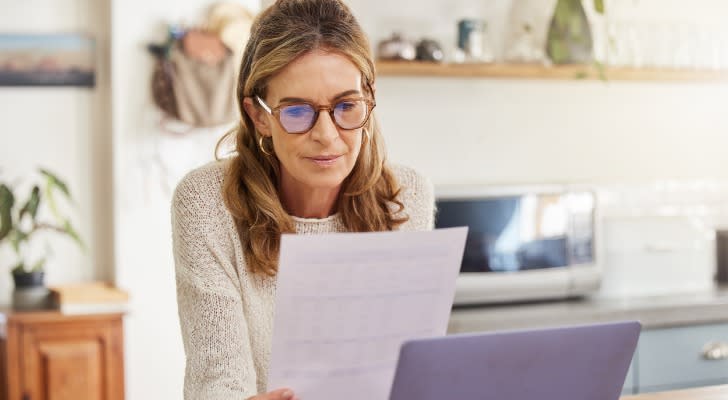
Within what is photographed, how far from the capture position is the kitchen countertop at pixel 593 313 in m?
2.93

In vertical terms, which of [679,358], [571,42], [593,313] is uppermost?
[571,42]

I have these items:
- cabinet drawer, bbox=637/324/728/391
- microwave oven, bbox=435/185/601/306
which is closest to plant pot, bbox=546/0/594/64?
microwave oven, bbox=435/185/601/306

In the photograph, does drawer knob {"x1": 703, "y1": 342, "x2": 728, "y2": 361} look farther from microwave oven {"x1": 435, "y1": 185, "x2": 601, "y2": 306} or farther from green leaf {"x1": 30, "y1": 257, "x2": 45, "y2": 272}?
green leaf {"x1": 30, "y1": 257, "x2": 45, "y2": 272}

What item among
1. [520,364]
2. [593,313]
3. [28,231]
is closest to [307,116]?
[520,364]

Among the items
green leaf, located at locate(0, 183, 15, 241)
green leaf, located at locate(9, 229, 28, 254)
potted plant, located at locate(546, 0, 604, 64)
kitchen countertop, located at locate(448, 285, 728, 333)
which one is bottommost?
kitchen countertop, located at locate(448, 285, 728, 333)

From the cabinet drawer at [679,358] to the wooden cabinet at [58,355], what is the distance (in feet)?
5.48

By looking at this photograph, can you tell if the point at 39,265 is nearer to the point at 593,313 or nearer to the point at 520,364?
the point at 593,313

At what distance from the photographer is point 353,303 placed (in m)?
1.09

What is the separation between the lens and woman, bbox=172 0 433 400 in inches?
50.4

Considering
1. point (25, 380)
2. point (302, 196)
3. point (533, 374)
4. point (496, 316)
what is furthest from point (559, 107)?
point (533, 374)

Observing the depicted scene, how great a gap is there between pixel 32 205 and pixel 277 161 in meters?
1.91

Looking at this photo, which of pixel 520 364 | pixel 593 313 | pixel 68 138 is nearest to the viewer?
pixel 520 364

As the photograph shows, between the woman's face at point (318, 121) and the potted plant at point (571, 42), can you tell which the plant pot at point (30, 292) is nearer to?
the potted plant at point (571, 42)

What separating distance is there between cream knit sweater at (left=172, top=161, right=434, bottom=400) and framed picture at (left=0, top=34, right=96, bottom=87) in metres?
2.15
